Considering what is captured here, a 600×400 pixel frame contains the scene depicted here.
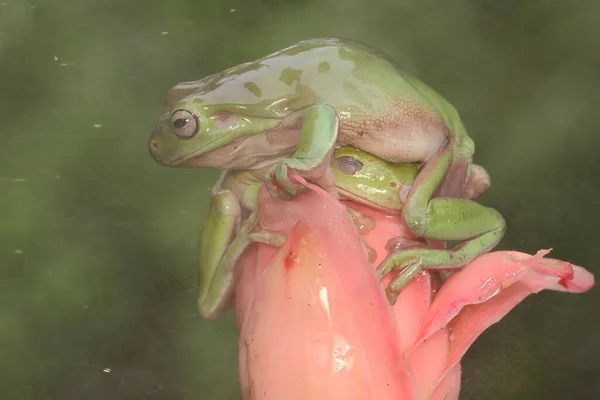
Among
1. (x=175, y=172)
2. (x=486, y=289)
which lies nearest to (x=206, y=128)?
(x=486, y=289)

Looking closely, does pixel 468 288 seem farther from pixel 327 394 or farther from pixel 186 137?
pixel 186 137

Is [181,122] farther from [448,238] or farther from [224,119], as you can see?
[448,238]

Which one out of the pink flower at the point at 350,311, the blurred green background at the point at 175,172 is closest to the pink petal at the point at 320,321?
the pink flower at the point at 350,311

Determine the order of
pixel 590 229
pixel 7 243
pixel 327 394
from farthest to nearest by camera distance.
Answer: pixel 7 243, pixel 590 229, pixel 327 394

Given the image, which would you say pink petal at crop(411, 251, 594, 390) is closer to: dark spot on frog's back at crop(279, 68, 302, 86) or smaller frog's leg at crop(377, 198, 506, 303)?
smaller frog's leg at crop(377, 198, 506, 303)

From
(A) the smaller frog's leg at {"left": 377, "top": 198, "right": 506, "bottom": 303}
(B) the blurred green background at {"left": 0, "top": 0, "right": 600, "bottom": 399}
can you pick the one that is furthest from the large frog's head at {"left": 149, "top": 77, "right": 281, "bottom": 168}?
(B) the blurred green background at {"left": 0, "top": 0, "right": 600, "bottom": 399}

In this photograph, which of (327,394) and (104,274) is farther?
(104,274)

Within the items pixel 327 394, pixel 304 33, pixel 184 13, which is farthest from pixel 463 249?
pixel 184 13

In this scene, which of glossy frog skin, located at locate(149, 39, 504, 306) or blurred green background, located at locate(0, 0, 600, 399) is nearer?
glossy frog skin, located at locate(149, 39, 504, 306)
